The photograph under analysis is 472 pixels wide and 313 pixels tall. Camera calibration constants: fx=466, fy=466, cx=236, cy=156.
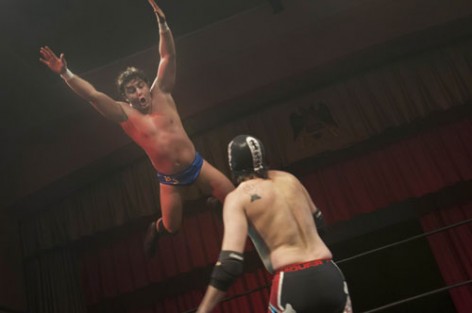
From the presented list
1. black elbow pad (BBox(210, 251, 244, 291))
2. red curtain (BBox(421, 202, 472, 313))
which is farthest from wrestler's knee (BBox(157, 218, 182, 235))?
red curtain (BBox(421, 202, 472, 313))

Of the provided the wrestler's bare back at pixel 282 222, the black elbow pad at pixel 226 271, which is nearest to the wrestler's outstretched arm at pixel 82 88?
the wrestler's bare back at pixel 282 222

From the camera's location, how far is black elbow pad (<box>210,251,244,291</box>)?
1.73 metres

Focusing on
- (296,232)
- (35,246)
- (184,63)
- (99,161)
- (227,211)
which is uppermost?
(184,63)

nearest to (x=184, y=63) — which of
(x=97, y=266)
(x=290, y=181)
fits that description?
(x=97, y=266)

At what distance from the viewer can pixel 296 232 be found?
1.88 metres

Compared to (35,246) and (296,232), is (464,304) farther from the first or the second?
(35,246)

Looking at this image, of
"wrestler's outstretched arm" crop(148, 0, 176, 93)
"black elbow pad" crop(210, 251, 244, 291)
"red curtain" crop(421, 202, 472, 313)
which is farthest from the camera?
"red curtain" crop(421, 202, 472, 313)

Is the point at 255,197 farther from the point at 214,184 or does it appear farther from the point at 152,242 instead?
the point at 152,242

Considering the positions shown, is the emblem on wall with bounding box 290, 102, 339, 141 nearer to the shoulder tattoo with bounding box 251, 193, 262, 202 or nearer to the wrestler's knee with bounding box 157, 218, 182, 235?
the wrestler's knee with bounding box 157, 218, 182, 235

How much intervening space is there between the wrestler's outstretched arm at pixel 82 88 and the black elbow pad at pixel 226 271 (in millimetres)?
1409

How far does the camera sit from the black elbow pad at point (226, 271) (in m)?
1.73

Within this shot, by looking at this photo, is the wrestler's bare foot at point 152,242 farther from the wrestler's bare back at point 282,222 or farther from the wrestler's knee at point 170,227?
the wrestler's bare back at point 282,222

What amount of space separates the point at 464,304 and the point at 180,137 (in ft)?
14.4

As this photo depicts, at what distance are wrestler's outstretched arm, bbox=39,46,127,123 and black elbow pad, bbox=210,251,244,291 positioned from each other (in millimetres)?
1409
